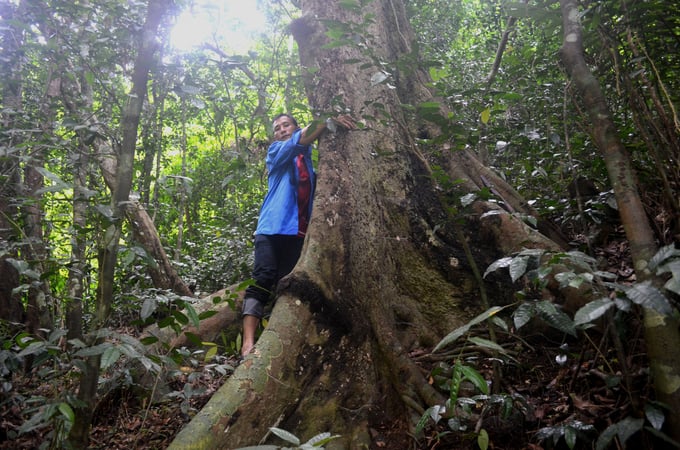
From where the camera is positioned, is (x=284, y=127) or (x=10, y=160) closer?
(x=10, y=160)

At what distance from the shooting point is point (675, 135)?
6.23 ft

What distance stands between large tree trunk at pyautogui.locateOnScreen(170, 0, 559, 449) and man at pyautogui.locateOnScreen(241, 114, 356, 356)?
0.46 metres

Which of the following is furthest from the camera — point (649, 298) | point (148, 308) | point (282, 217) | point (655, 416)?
point (282, 217)

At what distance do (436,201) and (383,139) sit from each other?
2.05 ft

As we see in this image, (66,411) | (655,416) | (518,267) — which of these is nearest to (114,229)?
(66,411)

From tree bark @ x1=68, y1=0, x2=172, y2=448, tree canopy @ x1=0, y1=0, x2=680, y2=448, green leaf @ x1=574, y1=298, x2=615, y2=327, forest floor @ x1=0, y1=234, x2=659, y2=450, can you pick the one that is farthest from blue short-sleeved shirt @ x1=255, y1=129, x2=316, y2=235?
green leaf @ x1=574, y1=298, x2=615, y2=327

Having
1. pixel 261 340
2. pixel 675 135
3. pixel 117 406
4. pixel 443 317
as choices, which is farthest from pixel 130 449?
pixel 675 135

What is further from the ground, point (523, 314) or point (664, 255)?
point (664, 255)

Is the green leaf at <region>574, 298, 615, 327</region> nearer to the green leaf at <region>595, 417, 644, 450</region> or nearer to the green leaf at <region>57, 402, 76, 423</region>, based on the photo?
the green leaf at <region>595, 417, 644, 450</region>

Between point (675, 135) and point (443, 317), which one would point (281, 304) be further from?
point (675, 135)

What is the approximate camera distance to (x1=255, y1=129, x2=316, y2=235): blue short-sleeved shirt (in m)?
3.75

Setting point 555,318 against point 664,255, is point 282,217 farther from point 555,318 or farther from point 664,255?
point 664,255

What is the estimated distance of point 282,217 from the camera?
12.4ft

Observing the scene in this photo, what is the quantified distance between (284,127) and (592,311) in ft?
11.0
